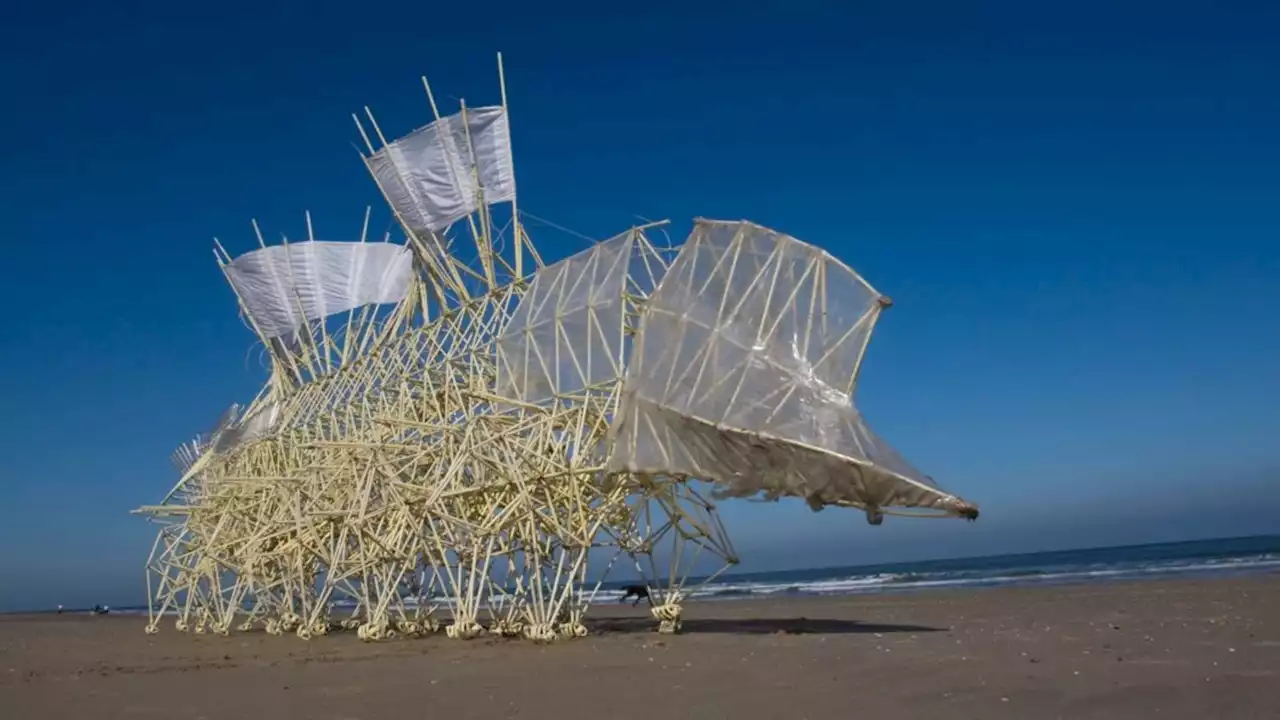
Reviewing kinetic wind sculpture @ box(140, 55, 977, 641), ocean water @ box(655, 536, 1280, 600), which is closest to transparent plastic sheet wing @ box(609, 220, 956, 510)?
kinetic wind sculpture @ box(140, 55, 977, 641)

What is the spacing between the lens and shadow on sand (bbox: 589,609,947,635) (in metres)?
18.0

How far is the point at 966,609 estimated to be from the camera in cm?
2356

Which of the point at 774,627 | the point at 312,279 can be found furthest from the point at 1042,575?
the point at 312,279

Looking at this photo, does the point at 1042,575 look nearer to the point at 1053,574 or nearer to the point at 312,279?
the point at 1053,574

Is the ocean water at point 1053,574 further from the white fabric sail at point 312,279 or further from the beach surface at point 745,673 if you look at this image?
the white fabric sail at point 312,279

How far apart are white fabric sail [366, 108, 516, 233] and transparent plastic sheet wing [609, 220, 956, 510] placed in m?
6.57

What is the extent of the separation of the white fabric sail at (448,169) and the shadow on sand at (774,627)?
8.36 m

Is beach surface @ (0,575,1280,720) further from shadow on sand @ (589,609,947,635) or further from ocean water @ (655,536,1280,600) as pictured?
ocean water @ (655,536,1280,600)

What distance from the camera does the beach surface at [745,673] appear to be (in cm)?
1001

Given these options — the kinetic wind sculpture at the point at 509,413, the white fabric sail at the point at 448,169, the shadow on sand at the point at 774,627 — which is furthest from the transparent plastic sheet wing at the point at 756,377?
→ the white fabric sail at the point at 448,169

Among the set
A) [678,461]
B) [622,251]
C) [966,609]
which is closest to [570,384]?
[622,251]

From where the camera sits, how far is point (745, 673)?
1240 centimetres

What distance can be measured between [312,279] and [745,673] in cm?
1767

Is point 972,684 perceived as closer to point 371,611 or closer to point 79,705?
point 79,705
